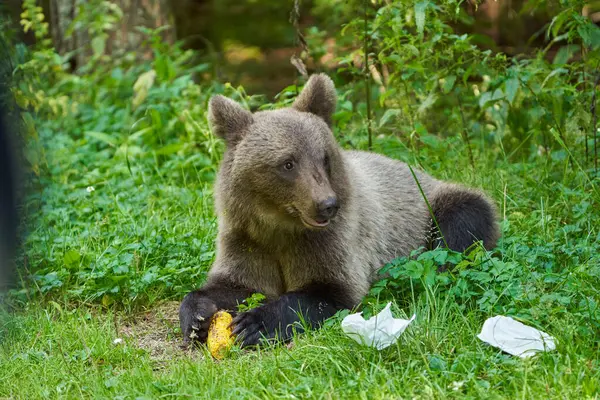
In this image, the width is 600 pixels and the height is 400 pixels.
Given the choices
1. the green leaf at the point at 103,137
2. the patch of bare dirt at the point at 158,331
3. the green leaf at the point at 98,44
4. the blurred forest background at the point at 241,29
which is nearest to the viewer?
the patch of bare dirt at the point at 158,331

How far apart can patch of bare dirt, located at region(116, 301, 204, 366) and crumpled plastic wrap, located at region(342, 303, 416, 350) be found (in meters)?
1.06

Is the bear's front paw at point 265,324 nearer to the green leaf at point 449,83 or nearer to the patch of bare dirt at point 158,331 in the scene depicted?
the patch of bare dirt at point 158,331

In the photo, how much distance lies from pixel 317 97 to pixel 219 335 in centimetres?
161

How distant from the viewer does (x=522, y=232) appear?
579 centimetres

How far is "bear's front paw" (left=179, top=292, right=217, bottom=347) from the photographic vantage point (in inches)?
195

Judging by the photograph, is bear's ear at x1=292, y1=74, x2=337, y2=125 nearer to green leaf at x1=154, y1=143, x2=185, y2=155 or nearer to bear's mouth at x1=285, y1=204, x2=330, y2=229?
bear's mouth at x1=285, y1=204, x2=330, y2=229

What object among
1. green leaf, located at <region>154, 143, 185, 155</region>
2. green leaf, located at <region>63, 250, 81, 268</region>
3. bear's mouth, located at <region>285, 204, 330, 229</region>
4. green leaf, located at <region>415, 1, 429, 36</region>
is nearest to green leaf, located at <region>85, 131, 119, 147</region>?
green leaf, located at <region>154, 143, 185, 155</region>

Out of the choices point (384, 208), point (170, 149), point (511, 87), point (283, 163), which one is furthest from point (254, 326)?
point (170, 149)

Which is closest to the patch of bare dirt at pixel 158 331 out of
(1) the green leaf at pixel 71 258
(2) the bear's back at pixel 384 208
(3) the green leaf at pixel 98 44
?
(1) the green leaf at pixel 71 258

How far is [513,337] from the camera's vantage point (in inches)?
155

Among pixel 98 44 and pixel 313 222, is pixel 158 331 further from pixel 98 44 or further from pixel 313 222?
pixel 98 44

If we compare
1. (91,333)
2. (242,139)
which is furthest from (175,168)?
(91,333)

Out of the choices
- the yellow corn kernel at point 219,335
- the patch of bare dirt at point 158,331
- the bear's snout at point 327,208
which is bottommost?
the patch of bare dirt at point 158,331

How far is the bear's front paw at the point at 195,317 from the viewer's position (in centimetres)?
496
